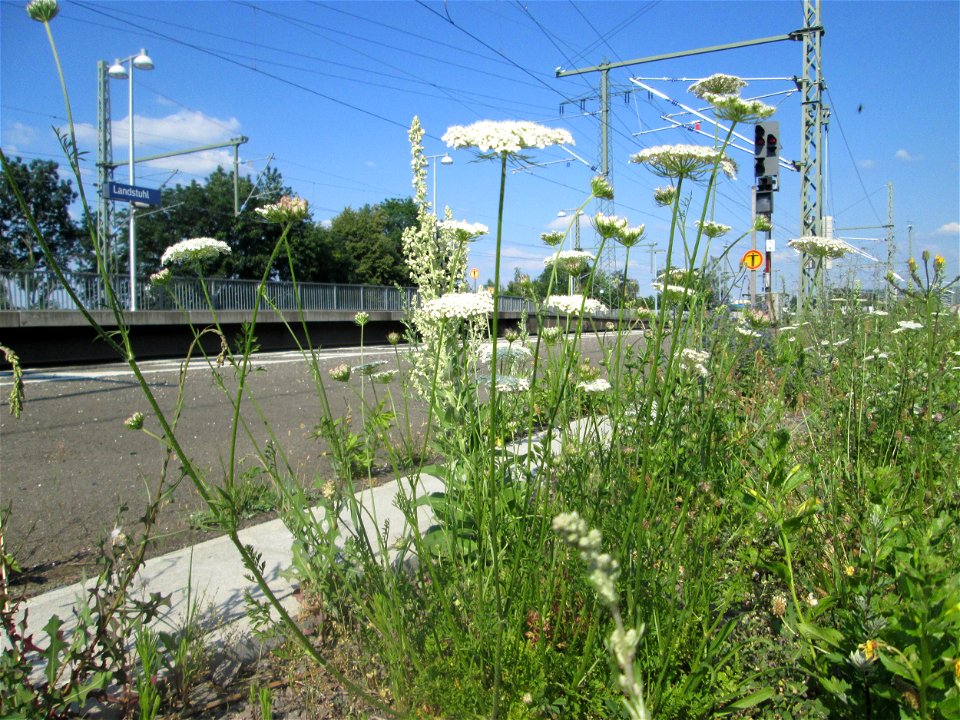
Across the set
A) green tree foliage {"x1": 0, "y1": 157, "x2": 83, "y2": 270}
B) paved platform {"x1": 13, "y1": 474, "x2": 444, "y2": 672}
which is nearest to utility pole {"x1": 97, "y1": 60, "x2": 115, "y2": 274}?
green tree foliage {"x1": 0, "y1": 157, "x2": 83, "y2": 270}

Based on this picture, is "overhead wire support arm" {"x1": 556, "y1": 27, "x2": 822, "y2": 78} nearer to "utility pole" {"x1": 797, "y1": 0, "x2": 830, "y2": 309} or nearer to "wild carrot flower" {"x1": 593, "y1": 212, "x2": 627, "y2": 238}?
"utility pole" {"x1": 797, "y1": 0, "x2": 830, "y2": 309}

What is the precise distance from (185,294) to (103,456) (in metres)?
13.2

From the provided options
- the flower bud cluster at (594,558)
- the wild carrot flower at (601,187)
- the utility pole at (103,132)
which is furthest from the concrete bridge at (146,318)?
the flower bud cluster at (594,558)

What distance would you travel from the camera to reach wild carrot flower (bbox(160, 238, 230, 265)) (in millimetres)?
2115

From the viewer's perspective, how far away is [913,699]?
1243mm

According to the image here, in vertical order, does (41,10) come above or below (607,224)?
above

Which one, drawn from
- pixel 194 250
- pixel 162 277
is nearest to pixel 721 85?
pixel 194 250

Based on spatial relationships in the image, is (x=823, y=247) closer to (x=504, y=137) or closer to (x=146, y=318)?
(x=504, y=137)

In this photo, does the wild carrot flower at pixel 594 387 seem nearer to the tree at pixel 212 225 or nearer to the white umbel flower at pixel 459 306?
the white umbel flower at pixel 459 306

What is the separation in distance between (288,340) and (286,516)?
53.5 ft

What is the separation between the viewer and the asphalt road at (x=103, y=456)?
9.03 feet

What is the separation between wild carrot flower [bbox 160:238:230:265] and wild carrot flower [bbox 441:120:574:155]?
42.2 inches

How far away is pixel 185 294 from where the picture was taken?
648 inches

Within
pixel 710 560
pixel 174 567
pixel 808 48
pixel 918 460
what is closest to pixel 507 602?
pixel 710 560
